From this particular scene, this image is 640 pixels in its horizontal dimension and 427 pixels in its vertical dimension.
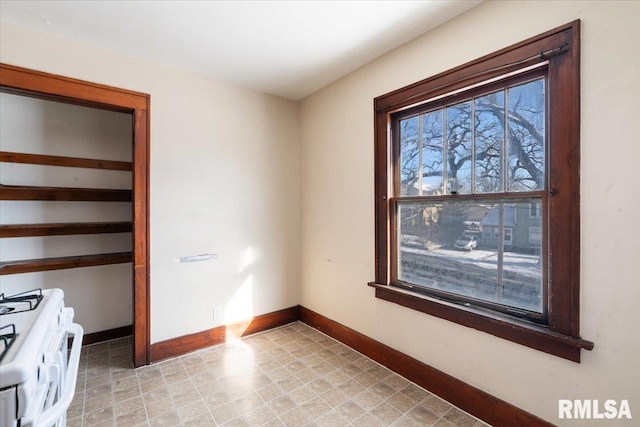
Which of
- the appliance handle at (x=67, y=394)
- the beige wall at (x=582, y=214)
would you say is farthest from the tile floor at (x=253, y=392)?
→ the appliance handle at (x=67, y=394)

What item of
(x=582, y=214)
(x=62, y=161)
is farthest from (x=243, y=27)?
(x=582, y=214)

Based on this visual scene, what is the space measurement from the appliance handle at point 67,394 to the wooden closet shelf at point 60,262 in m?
1.51

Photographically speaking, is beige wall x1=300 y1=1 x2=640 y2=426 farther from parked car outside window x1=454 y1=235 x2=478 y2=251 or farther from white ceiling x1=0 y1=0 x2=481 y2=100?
parked car outside window x1=454 y1=235 x2=478 y2=251

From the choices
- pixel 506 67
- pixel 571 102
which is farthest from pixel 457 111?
pixel 571 102

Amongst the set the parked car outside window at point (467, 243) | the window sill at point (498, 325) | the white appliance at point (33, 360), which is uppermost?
the parked car outside window at point (467, 243)

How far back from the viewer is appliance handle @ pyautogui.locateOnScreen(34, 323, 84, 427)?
841 mm

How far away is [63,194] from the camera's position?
101 inches

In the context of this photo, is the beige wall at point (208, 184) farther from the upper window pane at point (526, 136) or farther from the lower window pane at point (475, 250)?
the upper window pane at point (526, 136)

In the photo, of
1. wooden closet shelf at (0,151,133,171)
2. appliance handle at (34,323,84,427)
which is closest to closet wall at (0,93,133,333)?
wooden closet shelf at (0,151,133,171)

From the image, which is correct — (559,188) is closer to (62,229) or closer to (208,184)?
(208,184)

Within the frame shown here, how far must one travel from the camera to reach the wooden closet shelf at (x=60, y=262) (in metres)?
2.29

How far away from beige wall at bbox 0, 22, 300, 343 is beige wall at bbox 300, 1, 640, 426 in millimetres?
830

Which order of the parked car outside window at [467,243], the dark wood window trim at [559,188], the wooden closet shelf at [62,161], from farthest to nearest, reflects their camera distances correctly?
1. the wooden closet shelf at [62,161]
2. the parked car outside window at [467,243]
3. the dark wood window trim at [559,188]

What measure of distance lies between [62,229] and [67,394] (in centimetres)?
216
